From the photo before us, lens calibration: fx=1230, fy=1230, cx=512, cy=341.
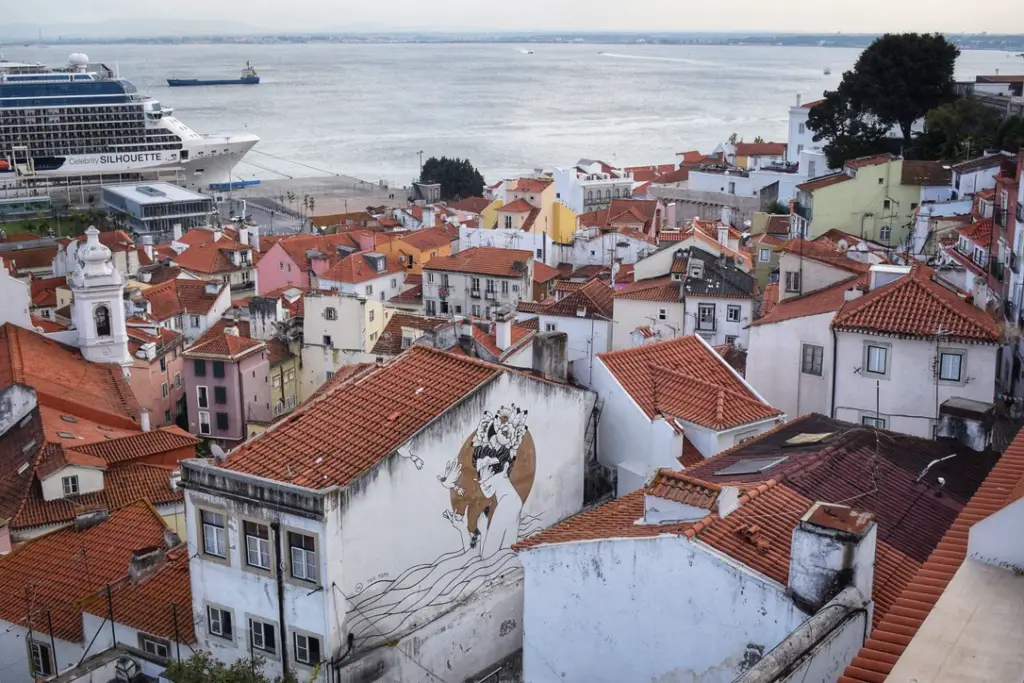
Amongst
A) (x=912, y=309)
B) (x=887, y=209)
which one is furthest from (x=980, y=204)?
(x=912, y=309)

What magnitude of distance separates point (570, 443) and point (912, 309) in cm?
535

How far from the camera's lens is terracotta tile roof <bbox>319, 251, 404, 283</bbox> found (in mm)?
43219

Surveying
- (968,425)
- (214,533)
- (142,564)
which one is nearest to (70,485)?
(142,564)

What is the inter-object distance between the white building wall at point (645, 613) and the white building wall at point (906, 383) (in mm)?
7651

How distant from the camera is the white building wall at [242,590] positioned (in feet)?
35.4

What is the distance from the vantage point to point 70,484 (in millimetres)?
19391

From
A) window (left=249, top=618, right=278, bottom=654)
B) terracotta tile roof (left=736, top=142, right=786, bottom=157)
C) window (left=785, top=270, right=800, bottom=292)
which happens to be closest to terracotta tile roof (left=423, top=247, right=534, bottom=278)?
window (left=785, top=270, right=800, bottom=292)

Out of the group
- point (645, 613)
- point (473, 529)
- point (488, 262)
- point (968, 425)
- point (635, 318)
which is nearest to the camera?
point (645, 613)

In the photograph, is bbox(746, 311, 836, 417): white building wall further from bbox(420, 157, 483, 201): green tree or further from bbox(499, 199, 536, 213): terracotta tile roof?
bbox(420, 157, 483, 201): green tree

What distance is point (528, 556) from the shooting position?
1012cm

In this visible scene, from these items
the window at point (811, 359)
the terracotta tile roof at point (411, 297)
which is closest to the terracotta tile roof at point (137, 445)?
the window at point (811, 359)

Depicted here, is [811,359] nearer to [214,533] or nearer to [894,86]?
[214,533]

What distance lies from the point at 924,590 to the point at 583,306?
20644 millimetres

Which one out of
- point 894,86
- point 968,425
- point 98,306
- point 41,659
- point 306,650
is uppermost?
point 894,86
